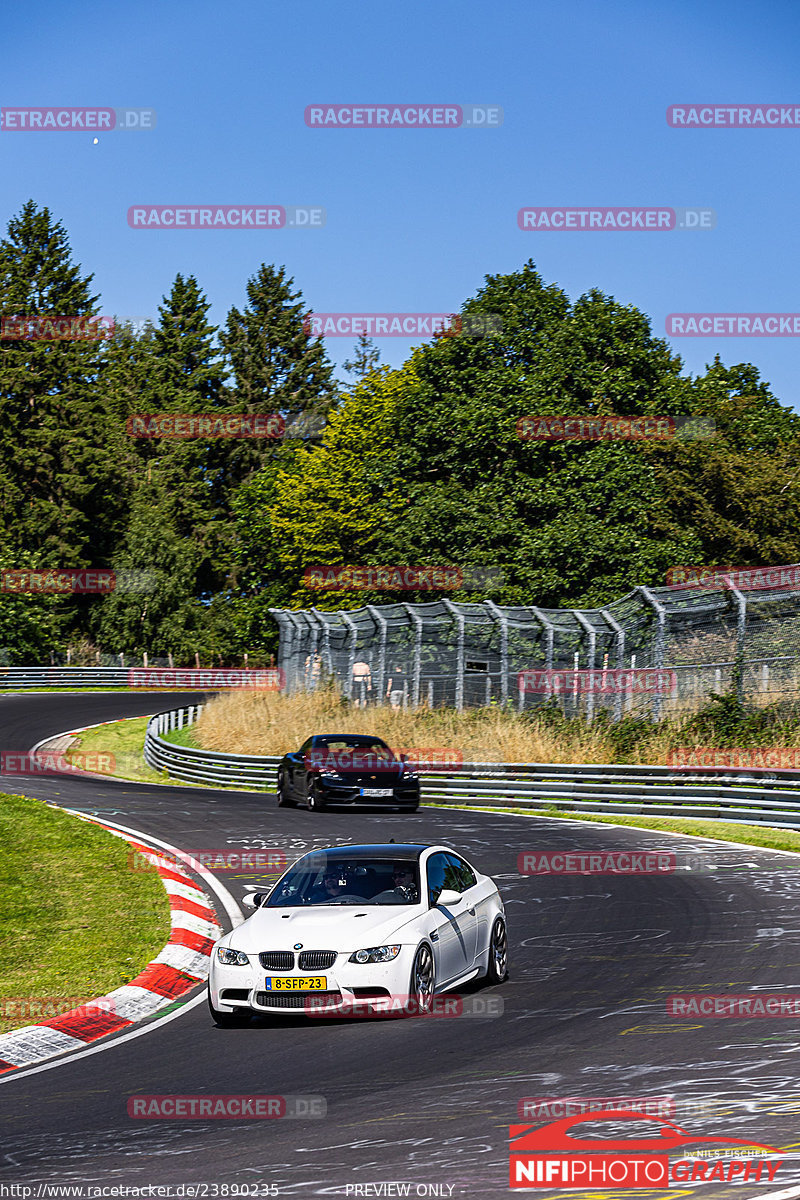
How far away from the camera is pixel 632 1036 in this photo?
9109mm

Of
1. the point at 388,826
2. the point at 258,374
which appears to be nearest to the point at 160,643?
the point at 258,374

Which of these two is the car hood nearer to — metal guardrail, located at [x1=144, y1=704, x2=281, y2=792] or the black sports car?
the black sports car

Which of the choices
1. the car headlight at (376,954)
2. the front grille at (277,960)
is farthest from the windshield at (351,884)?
the front grille at (277,960)

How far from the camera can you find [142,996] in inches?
449

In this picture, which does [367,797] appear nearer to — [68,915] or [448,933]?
[68,915]

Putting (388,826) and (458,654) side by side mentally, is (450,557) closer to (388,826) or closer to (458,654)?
(458,654)

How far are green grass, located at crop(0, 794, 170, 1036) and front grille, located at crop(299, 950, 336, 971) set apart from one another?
6.93ft

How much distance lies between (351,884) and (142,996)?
1.96m

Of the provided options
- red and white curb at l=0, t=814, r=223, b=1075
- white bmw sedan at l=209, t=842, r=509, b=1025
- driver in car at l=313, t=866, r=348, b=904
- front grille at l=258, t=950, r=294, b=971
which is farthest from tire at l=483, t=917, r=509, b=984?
red and white curb at l=0, t=814, r=223, b=1075

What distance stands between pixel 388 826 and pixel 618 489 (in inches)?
990

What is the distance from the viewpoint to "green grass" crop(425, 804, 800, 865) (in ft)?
69.3

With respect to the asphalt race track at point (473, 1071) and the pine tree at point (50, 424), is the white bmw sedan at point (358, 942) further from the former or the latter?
the pine tree at point (50, 424)

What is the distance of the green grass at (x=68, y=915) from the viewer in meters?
11.6

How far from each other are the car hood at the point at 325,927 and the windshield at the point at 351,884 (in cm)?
22
